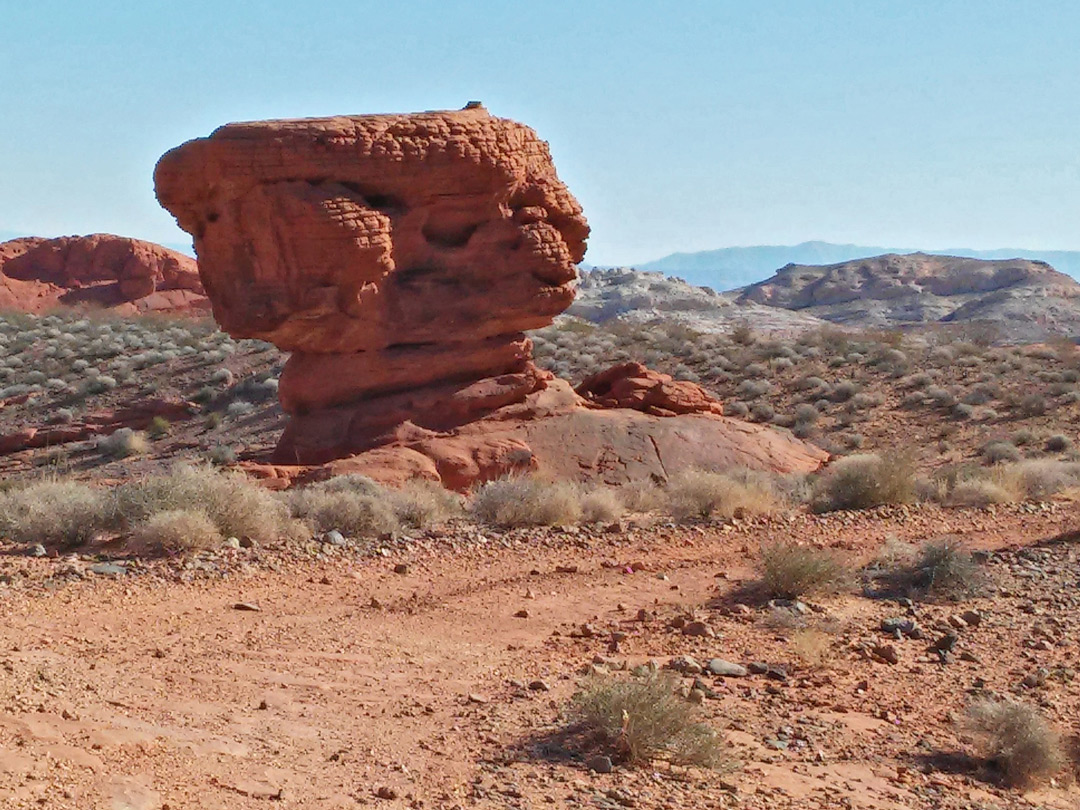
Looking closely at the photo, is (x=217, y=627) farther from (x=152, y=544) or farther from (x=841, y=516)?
(x=841, y=516)

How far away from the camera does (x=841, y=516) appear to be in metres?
12.7

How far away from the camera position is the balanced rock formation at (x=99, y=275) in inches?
2031

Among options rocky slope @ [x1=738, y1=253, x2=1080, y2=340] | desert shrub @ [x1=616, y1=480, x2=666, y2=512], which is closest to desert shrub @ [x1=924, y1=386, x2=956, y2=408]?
desert shrub @ [x1=616, y1=480, x2=666, y2=512]

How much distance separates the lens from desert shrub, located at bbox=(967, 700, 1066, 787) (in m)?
5.92

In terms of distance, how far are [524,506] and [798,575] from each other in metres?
3.59

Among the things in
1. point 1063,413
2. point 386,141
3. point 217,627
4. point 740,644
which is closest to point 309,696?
point 217,627

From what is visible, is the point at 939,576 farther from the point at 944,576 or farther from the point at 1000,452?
the point at 1000,452

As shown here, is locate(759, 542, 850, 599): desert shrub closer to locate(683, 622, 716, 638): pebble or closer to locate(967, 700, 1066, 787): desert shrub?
locate(683, 622, 716, 638): pebble

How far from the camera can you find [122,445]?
24.5 meters

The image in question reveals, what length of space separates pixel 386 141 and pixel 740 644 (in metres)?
9.49

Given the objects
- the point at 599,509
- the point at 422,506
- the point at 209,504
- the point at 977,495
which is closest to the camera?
the point at 209,504

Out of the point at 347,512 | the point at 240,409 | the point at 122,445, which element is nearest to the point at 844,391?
the point at 240,409

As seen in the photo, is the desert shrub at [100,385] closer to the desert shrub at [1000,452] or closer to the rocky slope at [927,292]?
the desert shrub at [1000,452]

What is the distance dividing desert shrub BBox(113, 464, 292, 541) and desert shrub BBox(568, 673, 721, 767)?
5109mm
